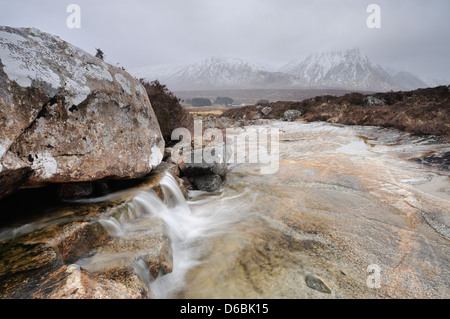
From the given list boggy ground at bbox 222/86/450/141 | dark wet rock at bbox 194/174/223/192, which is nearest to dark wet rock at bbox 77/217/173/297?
dark wet rock at bbox 194/174/223/192

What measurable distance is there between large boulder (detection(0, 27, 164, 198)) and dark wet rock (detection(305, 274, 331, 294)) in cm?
389

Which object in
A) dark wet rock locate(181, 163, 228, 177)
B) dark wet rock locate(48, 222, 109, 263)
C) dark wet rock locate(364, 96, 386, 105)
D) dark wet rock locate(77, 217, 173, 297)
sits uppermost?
dark wet rock locate(364, 96, 386, 105)

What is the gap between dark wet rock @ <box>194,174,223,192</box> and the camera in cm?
750

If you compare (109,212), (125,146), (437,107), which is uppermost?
(437,107)

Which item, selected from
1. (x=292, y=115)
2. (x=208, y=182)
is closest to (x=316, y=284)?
(x=208, y=182)

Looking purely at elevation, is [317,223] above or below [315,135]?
below

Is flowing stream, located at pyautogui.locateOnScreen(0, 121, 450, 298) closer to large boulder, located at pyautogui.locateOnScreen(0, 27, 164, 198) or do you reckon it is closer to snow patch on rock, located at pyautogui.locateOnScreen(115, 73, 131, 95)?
large boulder, located at pyautogui.locateOnScreen(0, 27, 164, 198)

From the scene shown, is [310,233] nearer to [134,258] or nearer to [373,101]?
[134,258]

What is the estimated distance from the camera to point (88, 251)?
123 inches

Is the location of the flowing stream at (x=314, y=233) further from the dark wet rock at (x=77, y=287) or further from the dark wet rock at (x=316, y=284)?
the dark wet rock at (x=77, y=287)

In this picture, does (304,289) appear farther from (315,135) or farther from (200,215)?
(315,135)

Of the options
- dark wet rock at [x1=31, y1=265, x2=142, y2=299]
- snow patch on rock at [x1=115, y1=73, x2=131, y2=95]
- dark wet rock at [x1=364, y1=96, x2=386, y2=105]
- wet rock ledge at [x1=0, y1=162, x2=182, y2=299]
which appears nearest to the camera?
dark wet rock at [x1=31, y1=265, x2=142, y2=299]

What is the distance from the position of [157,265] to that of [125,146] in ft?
8.48
